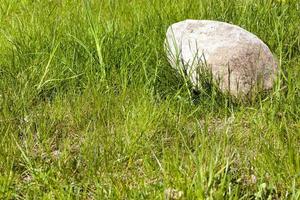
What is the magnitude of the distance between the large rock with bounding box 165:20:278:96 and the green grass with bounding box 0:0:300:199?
0.27 feet

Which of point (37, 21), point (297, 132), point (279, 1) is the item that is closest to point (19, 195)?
point (297, 132)

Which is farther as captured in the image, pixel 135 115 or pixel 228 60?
pixel 228 60

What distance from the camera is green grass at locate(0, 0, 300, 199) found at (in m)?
2.25

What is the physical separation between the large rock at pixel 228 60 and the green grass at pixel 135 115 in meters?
0.08

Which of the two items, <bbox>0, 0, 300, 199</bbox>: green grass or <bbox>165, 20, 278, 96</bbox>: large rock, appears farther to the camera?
<bbox>165, 20, 278, 96</bbox>: large rock

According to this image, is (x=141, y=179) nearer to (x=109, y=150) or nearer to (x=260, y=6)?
(x=109, y=150)

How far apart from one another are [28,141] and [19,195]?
38cm

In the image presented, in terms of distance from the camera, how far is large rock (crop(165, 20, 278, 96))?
305cm

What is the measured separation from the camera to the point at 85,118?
2.85m

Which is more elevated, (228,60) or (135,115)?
(228,60)

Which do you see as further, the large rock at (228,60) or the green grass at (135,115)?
the large rock at (228,60)

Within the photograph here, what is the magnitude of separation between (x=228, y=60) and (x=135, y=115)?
0.70m

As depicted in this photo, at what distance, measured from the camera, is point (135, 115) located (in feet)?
8.99

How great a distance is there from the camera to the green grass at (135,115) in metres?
2.25
